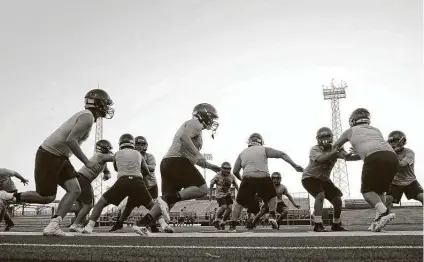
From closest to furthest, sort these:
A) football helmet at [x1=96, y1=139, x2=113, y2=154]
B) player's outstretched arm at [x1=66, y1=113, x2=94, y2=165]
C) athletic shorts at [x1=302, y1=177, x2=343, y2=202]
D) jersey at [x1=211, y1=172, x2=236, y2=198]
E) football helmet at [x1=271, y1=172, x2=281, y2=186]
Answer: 1. player's outstretched arm at [x1=66, y1=113, x2=94, y2=165]
2. athletic shorts at [x1=302, y1=177, x2=343, y2=202]
3. football helmet at [x1=96, y1=139, x2=113, y2=154]
4. jersey at [x1=211, y1=172, x2=236, y2=198]
5. football helmet at [x1=271, y1=172, x2=281, y2=186]

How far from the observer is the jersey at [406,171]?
934 centimetres

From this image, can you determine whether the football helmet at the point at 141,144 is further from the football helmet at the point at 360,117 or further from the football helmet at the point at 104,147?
the football helmet at the point at 360,117

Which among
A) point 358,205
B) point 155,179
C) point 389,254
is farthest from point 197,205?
point 389,254

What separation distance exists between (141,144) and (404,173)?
5809mm

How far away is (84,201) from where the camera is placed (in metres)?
10.1

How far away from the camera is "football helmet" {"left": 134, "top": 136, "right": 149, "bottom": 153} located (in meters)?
10.4

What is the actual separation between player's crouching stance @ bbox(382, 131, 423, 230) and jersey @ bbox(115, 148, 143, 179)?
17.2 ft

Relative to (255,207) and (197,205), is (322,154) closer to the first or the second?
(255,207)

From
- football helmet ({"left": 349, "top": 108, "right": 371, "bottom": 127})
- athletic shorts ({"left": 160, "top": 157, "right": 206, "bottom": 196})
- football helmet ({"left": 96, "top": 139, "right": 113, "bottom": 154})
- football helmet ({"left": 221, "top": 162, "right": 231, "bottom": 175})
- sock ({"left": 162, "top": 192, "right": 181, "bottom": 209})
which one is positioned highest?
football helmet ({"left": 349, "top": 108, "right": 371, "bottom": 127})

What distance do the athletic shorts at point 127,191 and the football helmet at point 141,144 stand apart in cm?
215

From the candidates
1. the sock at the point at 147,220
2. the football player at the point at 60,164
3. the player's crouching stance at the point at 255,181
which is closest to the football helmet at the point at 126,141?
the sock at the point at 147,220

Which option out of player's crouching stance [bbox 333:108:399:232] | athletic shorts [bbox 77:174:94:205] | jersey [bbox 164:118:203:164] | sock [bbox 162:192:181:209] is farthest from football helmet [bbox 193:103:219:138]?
athletic shorts [bbox 77:174:94:205]

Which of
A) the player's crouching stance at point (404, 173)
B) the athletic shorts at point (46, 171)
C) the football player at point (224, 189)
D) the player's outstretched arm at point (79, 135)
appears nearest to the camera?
the player's outstretched arm at point (79, 135)

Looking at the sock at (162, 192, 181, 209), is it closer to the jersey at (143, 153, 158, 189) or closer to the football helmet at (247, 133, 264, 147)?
the football helmet at (247, 133, 264, 147)
